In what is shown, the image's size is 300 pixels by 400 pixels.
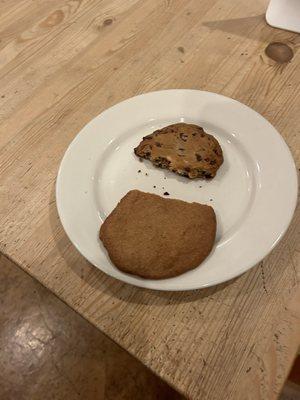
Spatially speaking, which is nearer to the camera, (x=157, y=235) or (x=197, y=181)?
(x=157, y=235)

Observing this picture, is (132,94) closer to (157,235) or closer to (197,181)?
(197,181)

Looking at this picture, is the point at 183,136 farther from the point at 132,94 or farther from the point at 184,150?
the point at 132,94

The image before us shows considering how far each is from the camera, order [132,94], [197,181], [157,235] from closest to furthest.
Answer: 1. [157,235]
2. [197,181]
3. [132,94]

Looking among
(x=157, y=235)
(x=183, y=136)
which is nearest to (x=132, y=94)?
(x=183, y=136)

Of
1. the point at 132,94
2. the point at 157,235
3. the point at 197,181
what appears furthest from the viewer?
the point at 132,94

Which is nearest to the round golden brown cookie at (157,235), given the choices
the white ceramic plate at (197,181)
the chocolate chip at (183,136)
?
the white ceramic plate at (197,181)

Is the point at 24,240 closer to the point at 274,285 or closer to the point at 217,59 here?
the point at 274,285
